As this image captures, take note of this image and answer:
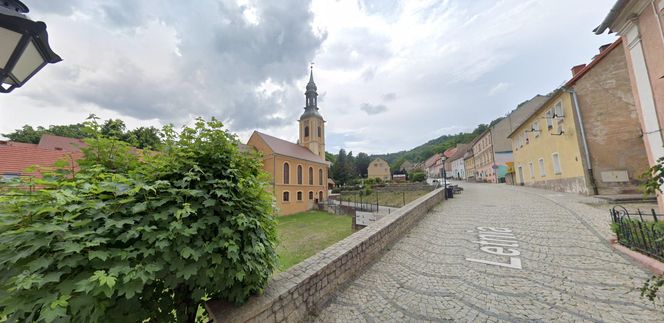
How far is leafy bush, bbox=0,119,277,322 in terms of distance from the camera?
1.47 meters

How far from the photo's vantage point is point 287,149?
31953 mm

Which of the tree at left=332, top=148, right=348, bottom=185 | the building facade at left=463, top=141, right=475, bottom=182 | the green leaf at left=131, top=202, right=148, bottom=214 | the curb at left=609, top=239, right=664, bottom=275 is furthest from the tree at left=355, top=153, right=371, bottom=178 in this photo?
the green leaf at left=131, top=202, right=148, bottom=214

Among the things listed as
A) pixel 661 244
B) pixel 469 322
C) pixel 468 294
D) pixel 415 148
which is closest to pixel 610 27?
pixel 661 244

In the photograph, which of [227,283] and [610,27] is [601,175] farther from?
[227,283]

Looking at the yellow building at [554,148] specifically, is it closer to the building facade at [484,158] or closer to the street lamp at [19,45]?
the building facade at [484,158]

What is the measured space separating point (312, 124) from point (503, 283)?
3485 cm

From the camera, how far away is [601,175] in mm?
12391

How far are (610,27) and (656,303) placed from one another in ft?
23.6

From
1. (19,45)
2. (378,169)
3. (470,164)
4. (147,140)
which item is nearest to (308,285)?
(147,140)

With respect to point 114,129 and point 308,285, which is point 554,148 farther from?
point 114,129

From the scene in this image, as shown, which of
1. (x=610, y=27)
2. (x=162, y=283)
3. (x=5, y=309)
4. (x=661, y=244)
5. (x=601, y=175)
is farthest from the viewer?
(x=601, y=175)

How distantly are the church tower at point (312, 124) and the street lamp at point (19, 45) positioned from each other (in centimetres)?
3514

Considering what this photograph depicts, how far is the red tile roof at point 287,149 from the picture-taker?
29423mm

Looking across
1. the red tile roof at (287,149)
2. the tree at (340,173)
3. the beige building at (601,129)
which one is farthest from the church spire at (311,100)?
the beige building at (601,129)
